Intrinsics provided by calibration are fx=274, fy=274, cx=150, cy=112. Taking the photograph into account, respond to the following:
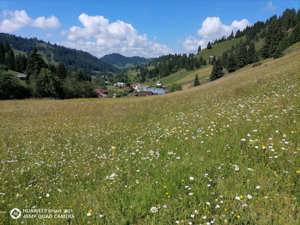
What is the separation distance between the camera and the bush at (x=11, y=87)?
73.9m

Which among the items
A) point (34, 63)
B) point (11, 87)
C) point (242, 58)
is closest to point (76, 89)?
point (34, 63)

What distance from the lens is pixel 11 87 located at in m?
76.0

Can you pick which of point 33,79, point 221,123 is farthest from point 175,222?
point 33,79

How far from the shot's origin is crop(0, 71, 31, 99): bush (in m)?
73.9

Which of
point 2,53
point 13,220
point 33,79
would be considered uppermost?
point 2,53

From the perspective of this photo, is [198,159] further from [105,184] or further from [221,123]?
[221,123]

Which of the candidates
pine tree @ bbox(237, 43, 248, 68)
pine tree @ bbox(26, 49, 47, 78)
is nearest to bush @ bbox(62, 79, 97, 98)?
pine tree @ bbox(26, 49, 47, 78)

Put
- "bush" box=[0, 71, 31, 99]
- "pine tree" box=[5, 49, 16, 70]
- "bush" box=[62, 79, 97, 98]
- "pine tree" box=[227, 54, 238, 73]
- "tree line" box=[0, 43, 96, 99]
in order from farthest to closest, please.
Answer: "pine tree" box=[5, 49, 16, 70] → "pine tree" box=[227, 54, 238, 73] → "bush" box=[62, 79, 97, 98] → "tree line" box=[0, 43, 96, 99] → "bush" box=[0, 71, 31, 99]

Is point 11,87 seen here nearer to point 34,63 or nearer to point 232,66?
point 34,63

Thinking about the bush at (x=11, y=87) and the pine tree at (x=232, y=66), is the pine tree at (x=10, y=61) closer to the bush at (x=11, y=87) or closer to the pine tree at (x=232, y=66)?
the bush at (x=11, y=87)

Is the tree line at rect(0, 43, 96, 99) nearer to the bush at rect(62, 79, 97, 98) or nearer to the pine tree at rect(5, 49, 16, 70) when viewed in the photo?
the bush at rect(62, 79, 97, 98)

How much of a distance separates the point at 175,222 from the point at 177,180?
67.4 inches

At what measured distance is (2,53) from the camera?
141500mm

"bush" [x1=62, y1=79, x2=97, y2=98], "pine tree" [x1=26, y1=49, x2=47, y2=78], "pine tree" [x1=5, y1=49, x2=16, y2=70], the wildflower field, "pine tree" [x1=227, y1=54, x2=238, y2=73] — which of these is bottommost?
the wildflower field
